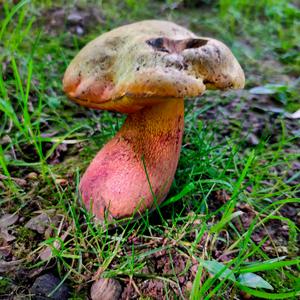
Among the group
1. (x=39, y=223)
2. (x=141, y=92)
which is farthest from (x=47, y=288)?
(x=141, y=92)

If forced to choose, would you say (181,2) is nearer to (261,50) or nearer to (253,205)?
(261,50)

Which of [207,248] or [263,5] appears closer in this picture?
[207,248]

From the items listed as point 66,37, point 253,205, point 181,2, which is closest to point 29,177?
point 253,205

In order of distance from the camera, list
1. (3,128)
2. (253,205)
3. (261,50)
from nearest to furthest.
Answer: (253,205) → (3,128) → (261,50)

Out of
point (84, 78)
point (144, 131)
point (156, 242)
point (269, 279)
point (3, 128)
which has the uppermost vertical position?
point (84, 78)

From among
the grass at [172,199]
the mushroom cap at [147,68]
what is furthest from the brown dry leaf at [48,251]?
the mushroom cap at [147,68]

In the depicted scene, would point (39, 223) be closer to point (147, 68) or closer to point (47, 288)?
point (47, 288)

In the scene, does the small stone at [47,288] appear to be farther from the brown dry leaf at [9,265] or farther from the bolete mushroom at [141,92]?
the bolete mushroom at [141,92]
